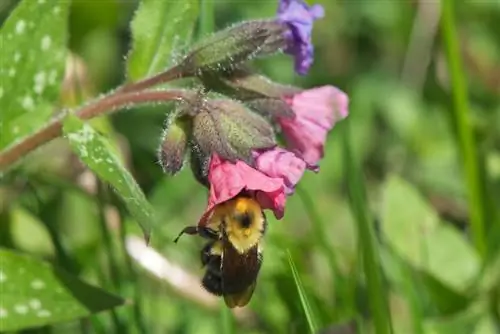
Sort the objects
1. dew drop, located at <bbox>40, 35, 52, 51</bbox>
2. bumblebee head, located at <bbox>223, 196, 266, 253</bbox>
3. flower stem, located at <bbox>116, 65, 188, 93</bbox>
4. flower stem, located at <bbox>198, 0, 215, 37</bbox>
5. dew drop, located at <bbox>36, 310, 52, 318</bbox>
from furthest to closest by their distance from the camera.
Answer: flower stem, located at <bbox>198, 0, 215, 37</bbox>
dew drop, located at <bbox>40, 35, 52, 51</bbox>
flower stem, located at <bbox>116, 65, 188, 93</bbox>
dew drop, located at <bbox>36, 310, 52, 318</bbox>
bumblebee head, located at <bbox>223, 196, 266, 253</bbox>

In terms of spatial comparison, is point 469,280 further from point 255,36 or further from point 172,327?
point 255,36

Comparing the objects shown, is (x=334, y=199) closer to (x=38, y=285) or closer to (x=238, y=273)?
(x=38, y=285)

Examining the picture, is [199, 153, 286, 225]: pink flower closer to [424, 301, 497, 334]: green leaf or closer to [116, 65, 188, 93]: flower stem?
[116, 65, 188, 93]: flower stem

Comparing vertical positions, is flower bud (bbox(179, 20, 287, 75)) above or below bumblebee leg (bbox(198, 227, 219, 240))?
above

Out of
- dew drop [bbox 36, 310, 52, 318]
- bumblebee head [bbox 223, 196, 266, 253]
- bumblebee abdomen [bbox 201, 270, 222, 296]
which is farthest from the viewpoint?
dew drop [bbox 36, 310, 52, 318]

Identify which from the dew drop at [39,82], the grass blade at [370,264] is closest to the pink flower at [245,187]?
the grass blade at [370,264]

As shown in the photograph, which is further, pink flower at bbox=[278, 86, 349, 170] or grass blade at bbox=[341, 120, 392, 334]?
pink flower at bbox=[278, 86, 349, 170]

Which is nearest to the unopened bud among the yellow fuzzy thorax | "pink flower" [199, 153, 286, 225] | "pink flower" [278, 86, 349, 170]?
"pink flower" [278, 86, 349, 170]
